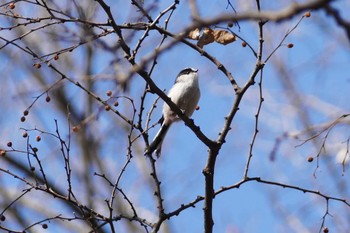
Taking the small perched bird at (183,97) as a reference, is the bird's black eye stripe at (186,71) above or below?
above

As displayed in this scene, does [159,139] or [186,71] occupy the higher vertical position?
[186,71]

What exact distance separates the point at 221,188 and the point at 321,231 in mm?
551

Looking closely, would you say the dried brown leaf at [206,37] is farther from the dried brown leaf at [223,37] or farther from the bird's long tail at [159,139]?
the bird's long tail at [159,139]

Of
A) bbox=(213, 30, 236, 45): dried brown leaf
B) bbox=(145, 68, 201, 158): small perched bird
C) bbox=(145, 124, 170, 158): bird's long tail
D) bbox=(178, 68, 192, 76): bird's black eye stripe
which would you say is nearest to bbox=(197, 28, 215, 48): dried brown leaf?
bbox=(213, 30, 236, 45): dried brown leaf

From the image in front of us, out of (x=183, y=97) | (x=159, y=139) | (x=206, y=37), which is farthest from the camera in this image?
(x=183, y=97)

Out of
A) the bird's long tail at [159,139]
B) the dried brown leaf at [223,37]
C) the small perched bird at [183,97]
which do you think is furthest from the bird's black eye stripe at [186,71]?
the dried brown leaf at [223,37]

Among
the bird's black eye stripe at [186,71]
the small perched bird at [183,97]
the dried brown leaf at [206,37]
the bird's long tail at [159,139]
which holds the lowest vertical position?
the dried brown leaf at [206,37]

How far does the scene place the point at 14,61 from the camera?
9.57m

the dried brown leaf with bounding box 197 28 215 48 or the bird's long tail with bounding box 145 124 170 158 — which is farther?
Answer: the bird's long tail with bounding box 145 124 170 158

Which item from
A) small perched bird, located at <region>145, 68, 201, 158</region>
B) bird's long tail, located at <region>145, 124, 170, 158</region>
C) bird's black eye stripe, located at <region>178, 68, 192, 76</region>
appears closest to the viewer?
bird's long tail, located at <region>145, 124, 170, 158</region>

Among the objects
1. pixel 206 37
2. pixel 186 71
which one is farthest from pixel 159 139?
pixel 206 37

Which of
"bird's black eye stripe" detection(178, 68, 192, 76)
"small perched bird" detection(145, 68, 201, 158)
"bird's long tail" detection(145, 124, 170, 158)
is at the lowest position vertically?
"bird's long tail" detection(145, 124, 170, 158)

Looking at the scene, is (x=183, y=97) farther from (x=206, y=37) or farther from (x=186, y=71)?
(x=206, y=37)

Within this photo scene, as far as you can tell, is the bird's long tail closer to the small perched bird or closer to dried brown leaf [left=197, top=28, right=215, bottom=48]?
the small perched bird
